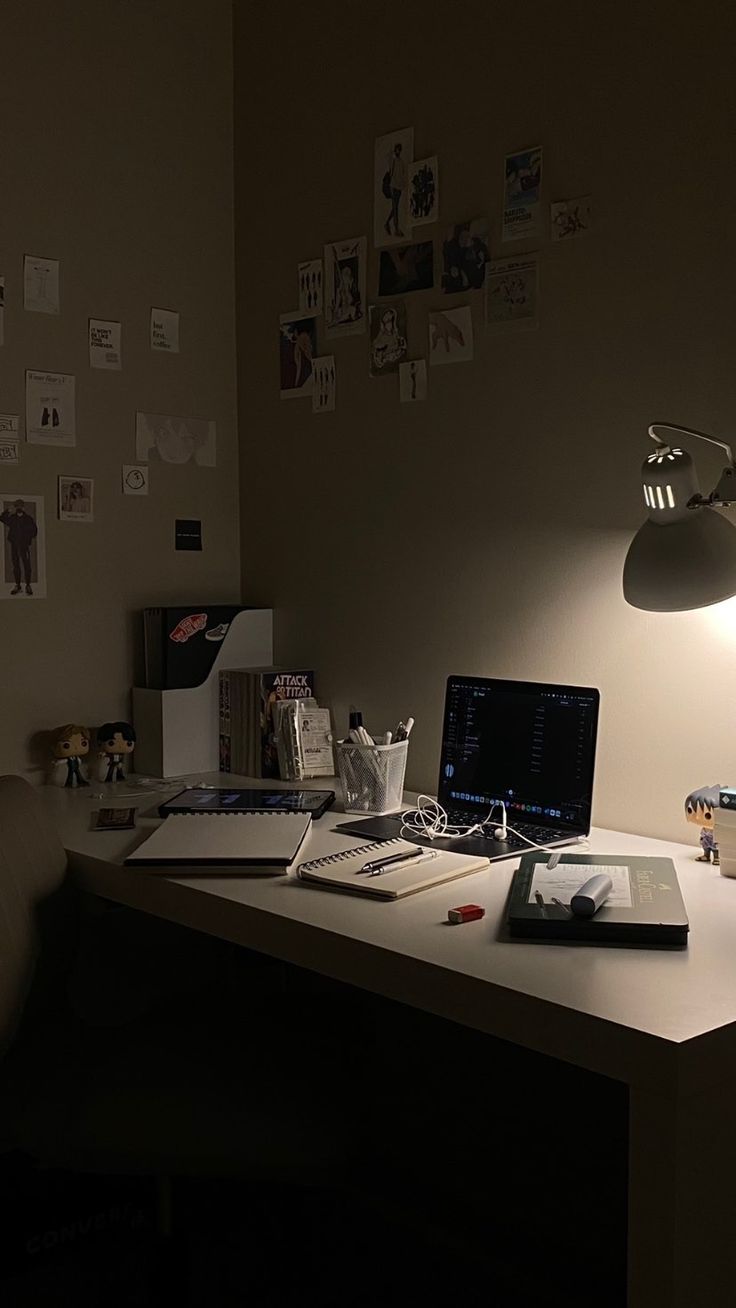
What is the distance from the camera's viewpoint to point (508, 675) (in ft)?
6.77

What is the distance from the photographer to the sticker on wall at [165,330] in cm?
247

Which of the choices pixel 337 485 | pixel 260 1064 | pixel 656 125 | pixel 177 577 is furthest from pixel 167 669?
pixel 656 125

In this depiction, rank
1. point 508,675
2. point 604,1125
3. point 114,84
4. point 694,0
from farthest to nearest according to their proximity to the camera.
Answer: point 114,84
point 508,675
point 604,1125
point 694,0

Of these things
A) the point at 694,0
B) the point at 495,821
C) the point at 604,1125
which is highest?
the point at 694,0

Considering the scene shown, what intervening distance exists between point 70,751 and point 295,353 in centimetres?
95

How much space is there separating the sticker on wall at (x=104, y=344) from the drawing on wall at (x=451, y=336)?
69cm

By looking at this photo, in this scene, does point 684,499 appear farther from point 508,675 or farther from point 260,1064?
point 260,1064

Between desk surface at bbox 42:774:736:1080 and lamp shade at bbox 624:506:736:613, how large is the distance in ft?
1.27

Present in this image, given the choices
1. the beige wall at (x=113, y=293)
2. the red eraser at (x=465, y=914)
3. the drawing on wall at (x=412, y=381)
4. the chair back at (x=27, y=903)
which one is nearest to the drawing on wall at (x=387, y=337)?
the drawing on wall at (x=412, y=381)

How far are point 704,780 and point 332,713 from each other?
2.97 ft

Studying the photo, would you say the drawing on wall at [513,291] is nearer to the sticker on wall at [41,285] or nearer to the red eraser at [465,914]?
the sticker on wall at [41,285]

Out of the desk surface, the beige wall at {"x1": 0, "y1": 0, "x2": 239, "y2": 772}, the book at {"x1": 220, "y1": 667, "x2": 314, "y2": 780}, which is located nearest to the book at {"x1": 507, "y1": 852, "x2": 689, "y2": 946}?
the desk surface

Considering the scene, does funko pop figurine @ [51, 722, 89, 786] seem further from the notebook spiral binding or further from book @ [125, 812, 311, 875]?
the notebook spiral binding

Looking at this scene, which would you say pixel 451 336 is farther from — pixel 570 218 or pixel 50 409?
pixel 50 409
